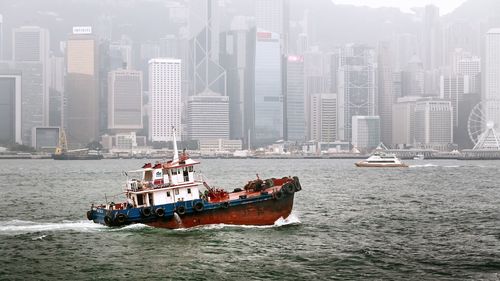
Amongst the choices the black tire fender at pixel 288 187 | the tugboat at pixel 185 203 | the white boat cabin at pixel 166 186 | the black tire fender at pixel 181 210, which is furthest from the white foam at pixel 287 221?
the black tire fender at pixel 181 210

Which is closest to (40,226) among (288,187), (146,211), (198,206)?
(146,211)

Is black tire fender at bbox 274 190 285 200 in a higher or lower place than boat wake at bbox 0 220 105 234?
higher

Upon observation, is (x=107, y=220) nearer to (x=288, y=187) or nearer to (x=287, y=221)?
(x=288, y=187)

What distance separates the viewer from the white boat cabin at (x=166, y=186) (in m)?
47.0

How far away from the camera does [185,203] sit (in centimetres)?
4678

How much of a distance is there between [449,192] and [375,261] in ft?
152

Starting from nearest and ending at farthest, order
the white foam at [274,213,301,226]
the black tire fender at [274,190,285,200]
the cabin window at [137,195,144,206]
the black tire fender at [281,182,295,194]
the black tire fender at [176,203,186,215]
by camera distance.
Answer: the black tire fender at [176,203,186,215], the cabin window at [137,195,144,206], the black tire fender at [274,190,285,200], the black tire fender at [281,182,295,194], the white foam at [274,213,301,226]

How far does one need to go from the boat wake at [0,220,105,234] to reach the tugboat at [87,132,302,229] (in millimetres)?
2340

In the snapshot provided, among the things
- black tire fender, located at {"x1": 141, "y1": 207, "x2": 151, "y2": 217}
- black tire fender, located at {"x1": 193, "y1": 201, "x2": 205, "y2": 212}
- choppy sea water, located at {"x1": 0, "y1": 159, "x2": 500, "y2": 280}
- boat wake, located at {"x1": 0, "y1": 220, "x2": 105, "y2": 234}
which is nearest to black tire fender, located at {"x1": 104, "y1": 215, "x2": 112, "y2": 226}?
choppy sea water, located at {"x1": 0, "y1": 159, "x2": 500, "y2": 280}

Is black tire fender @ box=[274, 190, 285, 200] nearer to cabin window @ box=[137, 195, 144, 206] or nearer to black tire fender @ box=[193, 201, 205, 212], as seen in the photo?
black tire fender @ box=[193, 201, 205, 212]

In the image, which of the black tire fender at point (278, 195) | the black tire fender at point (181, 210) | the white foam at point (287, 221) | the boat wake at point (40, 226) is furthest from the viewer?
the boat wake at point (40, 226)

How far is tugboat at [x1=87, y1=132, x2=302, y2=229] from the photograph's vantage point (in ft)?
153

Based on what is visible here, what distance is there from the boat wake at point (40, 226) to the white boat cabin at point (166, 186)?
135 inches

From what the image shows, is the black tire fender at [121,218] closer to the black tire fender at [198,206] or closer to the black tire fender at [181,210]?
the black tire fender at [181,210]
